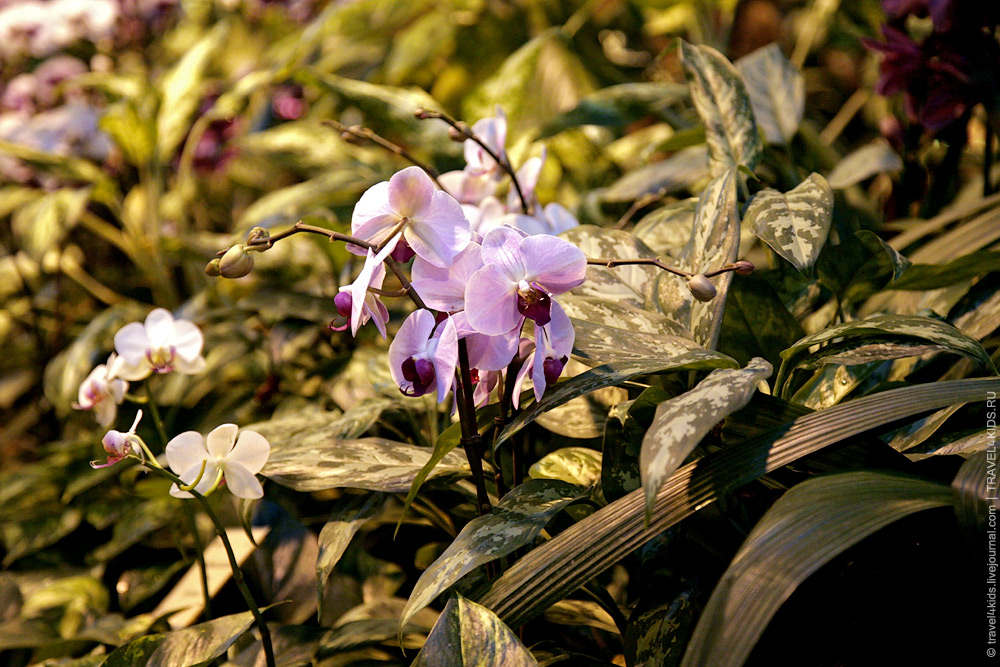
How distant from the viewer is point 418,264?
47cm

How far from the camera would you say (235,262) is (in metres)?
0.44

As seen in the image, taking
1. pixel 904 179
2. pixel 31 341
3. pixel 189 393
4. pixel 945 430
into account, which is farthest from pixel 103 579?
pixel 904 179

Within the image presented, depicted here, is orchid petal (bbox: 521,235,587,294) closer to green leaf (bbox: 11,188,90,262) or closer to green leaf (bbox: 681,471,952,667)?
green leaf (bbox: 681,471,952,667)

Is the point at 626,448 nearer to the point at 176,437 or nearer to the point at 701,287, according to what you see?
the point at 701,287

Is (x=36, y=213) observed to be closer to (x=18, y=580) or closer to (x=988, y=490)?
(x=18, y=580)

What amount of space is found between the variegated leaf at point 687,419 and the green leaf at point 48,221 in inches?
47.4

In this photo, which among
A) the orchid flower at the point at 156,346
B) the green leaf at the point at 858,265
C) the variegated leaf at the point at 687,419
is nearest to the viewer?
the variegated leaf at the point at 687,419

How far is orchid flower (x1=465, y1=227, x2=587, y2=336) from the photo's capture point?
42 cm

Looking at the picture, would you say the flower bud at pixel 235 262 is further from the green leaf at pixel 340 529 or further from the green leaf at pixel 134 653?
the green leaf at pixel 134 653

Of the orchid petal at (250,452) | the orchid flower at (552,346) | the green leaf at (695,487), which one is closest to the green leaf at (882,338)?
the green leaf at (695,487)

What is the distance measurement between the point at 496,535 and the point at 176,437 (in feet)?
0.90

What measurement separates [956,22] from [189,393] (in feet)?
3.57

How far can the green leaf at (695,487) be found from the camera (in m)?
0.42

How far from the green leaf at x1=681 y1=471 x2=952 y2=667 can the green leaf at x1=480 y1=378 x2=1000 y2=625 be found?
3 centimetres
